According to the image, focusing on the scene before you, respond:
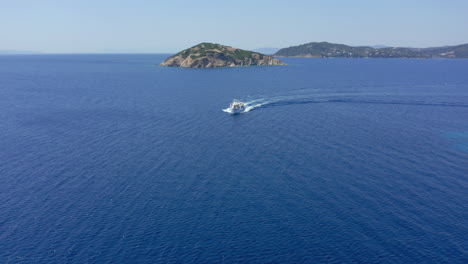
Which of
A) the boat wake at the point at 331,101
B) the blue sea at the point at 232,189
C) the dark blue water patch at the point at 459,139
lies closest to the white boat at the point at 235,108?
the boat wake at the point at 331,101

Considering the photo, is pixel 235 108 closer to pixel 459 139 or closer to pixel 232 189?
pixel 232 189

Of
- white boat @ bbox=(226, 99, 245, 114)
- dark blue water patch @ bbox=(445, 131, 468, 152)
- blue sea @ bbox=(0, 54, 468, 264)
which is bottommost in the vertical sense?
blue sea @ bbox=(0, 54, 468, 264)

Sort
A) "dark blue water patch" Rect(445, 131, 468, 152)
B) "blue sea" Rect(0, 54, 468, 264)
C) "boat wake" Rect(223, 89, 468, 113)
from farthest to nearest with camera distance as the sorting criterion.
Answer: "boat wake" Rect(223, 89, 468, 113), "dark blue water patch" Rect(445, 131, 468, 152), "blue sea" Rect(0, 54, 468, 264)

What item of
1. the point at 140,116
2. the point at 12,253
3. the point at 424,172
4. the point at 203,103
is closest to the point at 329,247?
the point at 424,172

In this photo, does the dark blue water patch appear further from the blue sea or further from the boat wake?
the boat wake

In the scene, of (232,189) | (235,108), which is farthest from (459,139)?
(235,108)

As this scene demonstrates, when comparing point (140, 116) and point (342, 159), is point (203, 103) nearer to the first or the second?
point (140, 116)

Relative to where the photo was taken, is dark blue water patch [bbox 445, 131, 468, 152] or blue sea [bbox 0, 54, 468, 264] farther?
dark blue water patch [bbox 445, 131, 468, 152]

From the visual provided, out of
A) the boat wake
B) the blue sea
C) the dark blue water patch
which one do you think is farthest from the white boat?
the dark blue water patch

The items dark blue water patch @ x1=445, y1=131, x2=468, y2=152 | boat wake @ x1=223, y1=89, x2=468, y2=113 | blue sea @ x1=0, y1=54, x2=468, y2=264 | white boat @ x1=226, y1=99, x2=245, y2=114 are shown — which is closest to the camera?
blue sea @ x1=0, y1=54, x2=468, y2=264
